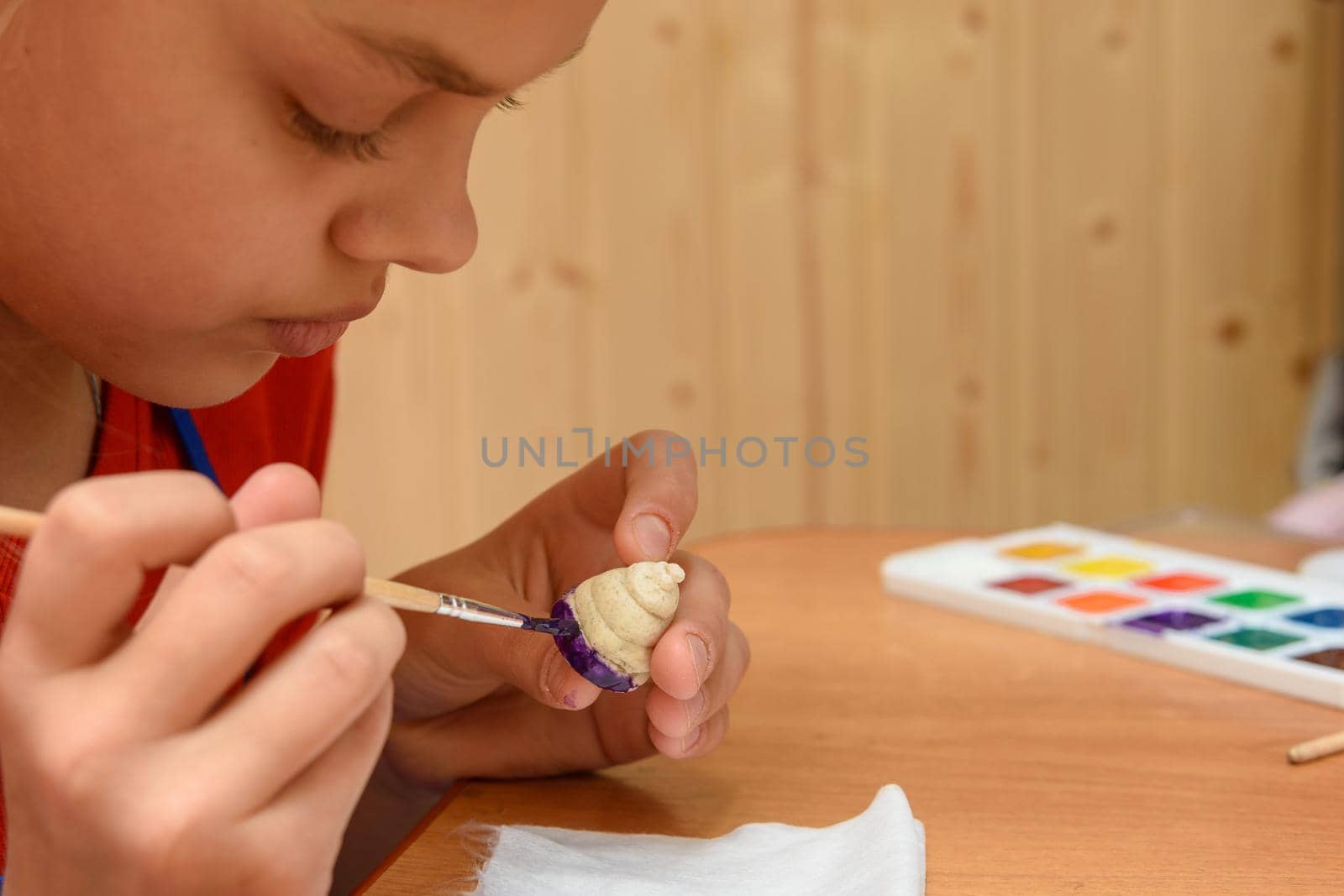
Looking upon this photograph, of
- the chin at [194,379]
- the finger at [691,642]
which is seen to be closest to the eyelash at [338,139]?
the chin at [194,379]

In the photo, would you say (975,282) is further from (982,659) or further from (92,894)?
(92,894)

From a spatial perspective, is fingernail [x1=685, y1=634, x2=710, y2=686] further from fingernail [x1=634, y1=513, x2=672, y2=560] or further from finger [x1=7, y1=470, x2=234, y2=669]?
finger [x1=7, y1=470, x2=234, y2=669]

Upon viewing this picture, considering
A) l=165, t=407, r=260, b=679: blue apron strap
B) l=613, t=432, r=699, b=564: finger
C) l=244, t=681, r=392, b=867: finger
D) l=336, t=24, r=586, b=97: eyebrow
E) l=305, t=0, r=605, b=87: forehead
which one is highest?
l=305, t=0, r=605, b=87: forehead

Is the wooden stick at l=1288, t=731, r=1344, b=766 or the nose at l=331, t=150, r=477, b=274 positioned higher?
the nose at l=331, t=150, r=477, b=274

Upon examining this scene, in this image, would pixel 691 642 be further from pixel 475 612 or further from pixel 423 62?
pixel 423 62

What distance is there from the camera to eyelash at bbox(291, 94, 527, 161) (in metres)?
0.46

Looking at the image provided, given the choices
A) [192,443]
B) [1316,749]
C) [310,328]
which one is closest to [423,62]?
[310,328]

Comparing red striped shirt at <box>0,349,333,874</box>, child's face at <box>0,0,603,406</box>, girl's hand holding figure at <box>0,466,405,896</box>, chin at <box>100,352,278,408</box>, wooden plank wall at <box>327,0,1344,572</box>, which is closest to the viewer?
girl's hand holding figure at <box>0,466,405,896</box>

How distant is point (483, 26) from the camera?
45 centimetres

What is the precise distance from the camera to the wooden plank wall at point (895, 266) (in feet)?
6.82

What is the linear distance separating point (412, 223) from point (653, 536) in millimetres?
190

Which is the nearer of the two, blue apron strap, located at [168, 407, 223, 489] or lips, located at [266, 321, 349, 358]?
lips, located at [266, 321, 349, 358]

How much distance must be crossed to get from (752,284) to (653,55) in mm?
394

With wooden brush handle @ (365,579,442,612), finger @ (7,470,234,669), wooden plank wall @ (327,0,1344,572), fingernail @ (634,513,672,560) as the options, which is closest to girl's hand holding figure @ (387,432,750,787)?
fingernail @ (634,513,672,560)
